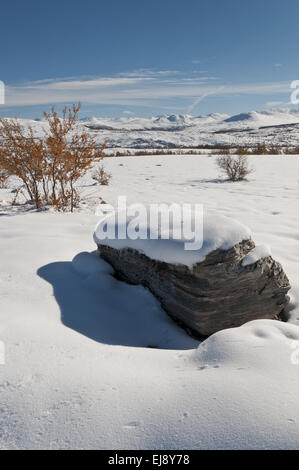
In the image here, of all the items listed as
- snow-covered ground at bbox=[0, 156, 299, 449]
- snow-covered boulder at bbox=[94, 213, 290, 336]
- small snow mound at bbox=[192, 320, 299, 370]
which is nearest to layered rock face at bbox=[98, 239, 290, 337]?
snow-covered boulder at bbox=[94, 213, 290, 336]

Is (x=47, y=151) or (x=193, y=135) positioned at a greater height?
(x=193, y=135)

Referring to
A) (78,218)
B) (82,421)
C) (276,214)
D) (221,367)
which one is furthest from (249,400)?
(276,214)

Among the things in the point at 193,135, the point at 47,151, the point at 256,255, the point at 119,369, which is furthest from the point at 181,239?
the point at 193,135

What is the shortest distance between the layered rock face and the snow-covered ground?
0.14 metres

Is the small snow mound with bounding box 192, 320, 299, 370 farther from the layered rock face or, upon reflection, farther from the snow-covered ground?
the layered rock face

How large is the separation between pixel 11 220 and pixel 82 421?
153 inches

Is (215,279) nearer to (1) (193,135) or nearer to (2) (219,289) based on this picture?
(2) (219,289)

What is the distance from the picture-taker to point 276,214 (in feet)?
17.9

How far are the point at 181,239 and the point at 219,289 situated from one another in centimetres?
46

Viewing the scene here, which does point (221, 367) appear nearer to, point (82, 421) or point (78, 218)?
point (82, 421)

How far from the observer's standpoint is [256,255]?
2467 millimetres

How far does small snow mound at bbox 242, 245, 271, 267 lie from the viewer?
2.44m

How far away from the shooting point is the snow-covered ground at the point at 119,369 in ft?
4.00
